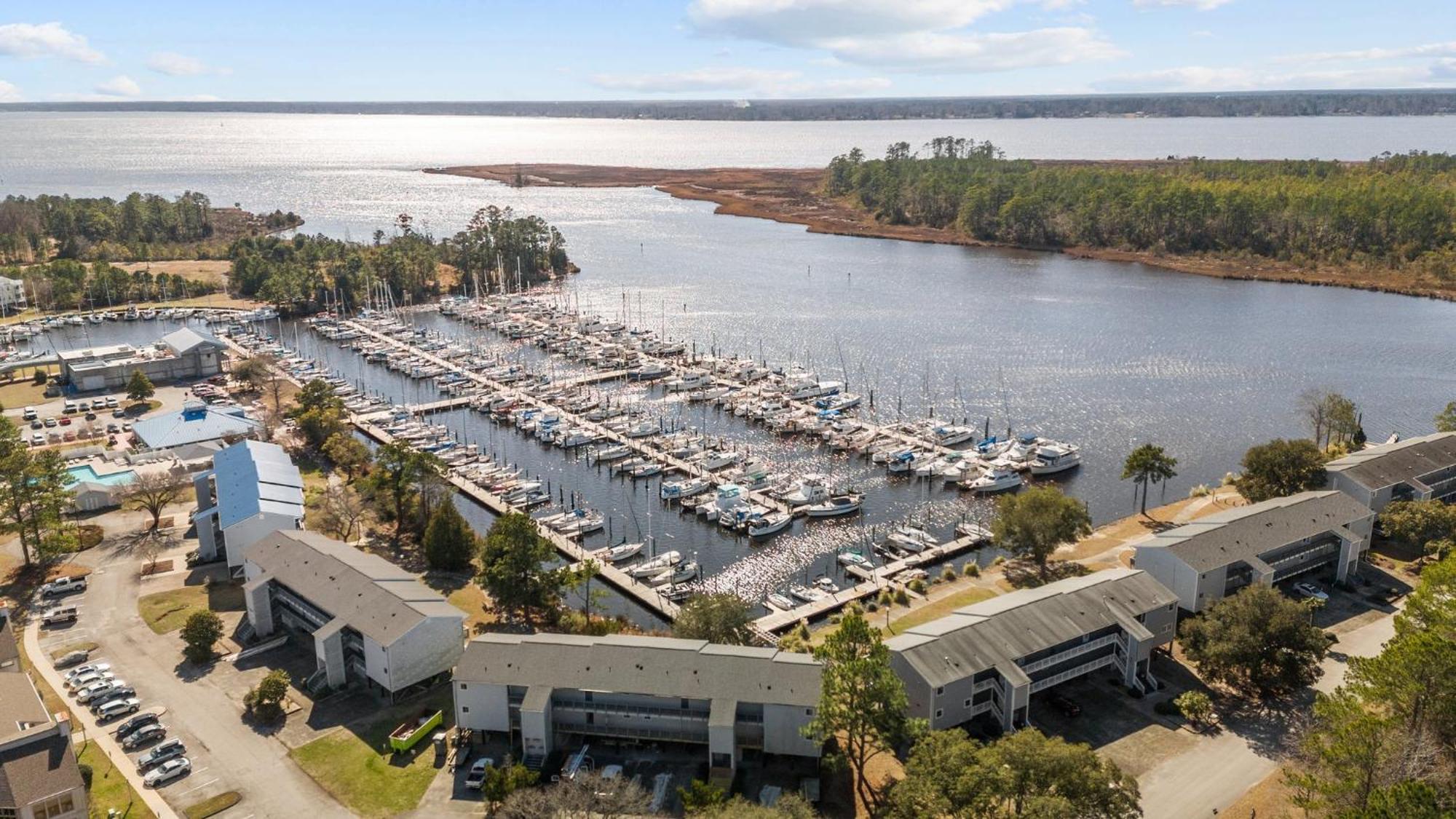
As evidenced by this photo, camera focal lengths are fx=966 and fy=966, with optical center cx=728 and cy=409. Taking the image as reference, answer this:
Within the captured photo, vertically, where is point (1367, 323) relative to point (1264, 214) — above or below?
below

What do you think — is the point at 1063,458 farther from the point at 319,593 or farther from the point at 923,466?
the point at 319,593

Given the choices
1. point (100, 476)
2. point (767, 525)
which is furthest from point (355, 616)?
point (100, 476)

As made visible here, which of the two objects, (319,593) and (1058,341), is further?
(1058,341)

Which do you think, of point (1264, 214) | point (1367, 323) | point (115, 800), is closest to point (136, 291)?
point (115, 800)

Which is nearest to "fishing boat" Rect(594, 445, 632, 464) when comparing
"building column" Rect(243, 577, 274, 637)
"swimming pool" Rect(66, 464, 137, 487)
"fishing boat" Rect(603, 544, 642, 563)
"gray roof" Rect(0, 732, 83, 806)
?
"fishing boat" Rect(603, 544, 642, 563)

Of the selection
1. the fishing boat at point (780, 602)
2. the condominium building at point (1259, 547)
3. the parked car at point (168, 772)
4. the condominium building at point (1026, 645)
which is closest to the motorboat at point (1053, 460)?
the condominium building at point (1259, 547)

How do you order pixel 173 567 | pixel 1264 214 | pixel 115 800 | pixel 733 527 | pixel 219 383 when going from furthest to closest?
1. pixel 1264 214
2. pixel 219 383
3. pixel 733 527
4. pixel 173 567
5. pixel 115 800

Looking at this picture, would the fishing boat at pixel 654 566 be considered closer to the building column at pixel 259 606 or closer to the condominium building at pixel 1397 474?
the building column at pixel 259 606
